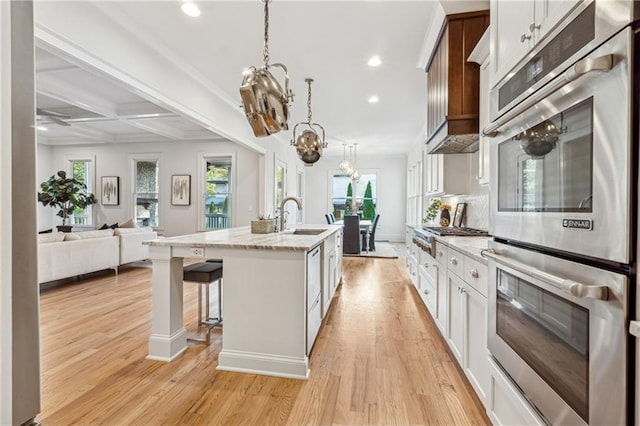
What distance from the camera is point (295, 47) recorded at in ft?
10.4

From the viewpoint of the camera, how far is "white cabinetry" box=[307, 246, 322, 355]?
7.18 feet

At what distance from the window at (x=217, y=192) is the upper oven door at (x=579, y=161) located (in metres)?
6.66

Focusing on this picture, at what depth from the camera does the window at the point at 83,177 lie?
7.58m

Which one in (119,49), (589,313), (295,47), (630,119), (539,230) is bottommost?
(589,313)

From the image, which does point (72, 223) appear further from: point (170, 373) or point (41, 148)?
point (170, 373)

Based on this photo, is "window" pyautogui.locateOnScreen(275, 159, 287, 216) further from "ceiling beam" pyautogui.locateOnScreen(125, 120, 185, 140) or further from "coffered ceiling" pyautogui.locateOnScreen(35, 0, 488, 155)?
"ceiling beam" pyautogui.locateOnScreen(125, 120, 185, 140)

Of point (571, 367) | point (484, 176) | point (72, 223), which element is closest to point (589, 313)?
point (571, 367)

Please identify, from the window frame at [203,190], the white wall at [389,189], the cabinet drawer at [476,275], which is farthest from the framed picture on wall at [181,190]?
the cabinet drawer at [476,275]

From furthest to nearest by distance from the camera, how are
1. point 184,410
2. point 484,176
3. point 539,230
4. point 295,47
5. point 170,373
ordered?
1. point 295,47
2. point 484,176
3. point 170,373
4. point 184,410
5. point 539,230

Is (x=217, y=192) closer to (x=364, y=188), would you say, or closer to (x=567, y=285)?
(x=364, y=188)

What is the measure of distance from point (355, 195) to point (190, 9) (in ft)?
25.4

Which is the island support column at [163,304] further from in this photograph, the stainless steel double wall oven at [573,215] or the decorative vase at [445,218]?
the decorative vase at [445,218]

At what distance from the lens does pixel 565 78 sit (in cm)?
83

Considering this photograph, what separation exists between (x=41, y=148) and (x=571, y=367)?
10198 mm
